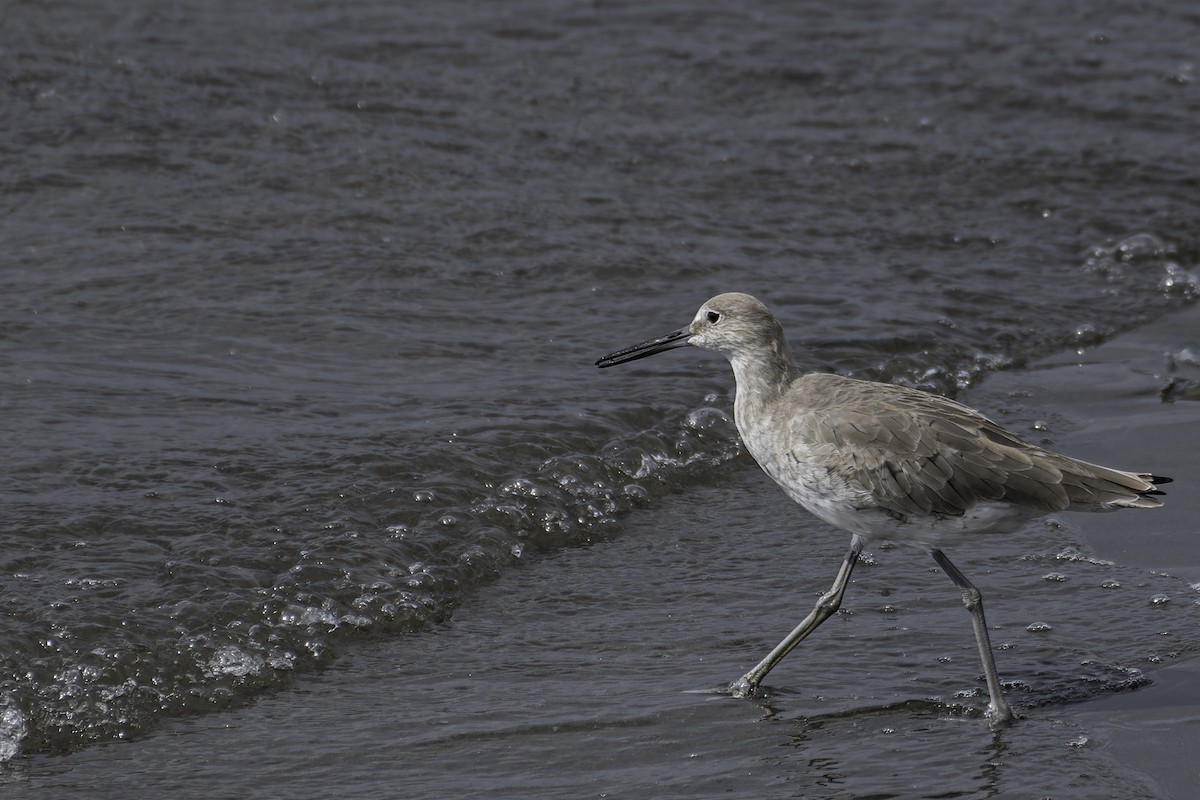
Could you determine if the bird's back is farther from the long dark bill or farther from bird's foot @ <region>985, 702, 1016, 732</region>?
the long dark bill

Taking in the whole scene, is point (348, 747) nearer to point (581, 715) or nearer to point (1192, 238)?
point (581, 715)

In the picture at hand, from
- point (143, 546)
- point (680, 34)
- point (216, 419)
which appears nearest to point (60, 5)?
point (680, 34)

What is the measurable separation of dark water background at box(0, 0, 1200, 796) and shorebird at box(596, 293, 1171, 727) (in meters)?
0.40

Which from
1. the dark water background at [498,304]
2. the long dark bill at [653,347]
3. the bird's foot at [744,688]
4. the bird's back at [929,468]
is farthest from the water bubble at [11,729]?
the bird's back at [929,468]

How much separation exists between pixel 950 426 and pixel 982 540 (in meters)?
1.28

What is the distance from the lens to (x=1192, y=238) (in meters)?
10.3

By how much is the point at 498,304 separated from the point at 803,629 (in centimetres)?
364

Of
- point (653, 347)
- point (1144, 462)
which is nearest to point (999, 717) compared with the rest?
point (653, 347)

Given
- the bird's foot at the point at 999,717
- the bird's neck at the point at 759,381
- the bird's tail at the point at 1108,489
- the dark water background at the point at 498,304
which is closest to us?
the bird's foot at the point at 999,717

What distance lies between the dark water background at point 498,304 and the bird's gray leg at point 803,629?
5.4 inches

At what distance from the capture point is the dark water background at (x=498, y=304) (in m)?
5.50

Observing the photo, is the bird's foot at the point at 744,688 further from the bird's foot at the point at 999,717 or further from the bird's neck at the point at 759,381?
the bird's neck at the point at 759,381

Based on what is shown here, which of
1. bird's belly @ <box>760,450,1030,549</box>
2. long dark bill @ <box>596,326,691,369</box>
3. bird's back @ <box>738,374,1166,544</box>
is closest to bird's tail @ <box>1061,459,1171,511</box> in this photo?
bird's back @ <box>738,374,1166,544</box>

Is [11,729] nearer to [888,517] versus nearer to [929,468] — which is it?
[888,517]
